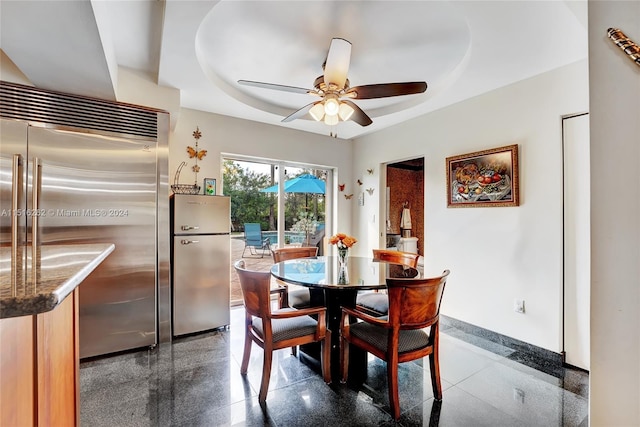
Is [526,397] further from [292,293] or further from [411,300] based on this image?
[292,293]

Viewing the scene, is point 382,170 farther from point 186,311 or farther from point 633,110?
point 633,110

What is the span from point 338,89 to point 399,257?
190 cm

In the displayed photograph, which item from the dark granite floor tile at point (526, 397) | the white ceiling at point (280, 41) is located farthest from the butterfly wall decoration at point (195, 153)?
the dark granite floor tile at point (526, 397)

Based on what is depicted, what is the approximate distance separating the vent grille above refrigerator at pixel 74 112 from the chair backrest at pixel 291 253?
1.71 metres

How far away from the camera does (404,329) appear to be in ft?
6.10

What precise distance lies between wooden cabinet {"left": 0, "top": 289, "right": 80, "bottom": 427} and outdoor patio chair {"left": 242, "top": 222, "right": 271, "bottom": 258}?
2.95 m

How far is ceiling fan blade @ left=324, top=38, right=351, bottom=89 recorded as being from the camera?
1.91 metres

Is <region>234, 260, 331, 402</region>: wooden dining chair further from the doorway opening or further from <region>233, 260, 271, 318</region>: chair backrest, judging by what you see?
the doorway opening

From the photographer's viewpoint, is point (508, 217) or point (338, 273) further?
point (508, 217)

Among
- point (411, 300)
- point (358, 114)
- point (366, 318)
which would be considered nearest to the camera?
point (411, 300)

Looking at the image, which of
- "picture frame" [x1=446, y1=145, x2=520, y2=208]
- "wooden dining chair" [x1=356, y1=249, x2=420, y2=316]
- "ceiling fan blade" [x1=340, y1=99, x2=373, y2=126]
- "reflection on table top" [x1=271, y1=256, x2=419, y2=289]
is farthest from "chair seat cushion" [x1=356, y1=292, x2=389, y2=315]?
"ceiling fan blade" [x1=340, y1=99, x2=373, y2=126]

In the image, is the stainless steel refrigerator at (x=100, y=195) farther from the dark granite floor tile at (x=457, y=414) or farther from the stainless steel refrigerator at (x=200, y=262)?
the dark granite floor tile at (x=457, y=414)

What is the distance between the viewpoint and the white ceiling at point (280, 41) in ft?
5.97

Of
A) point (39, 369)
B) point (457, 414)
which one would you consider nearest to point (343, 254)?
point (457, 414)
